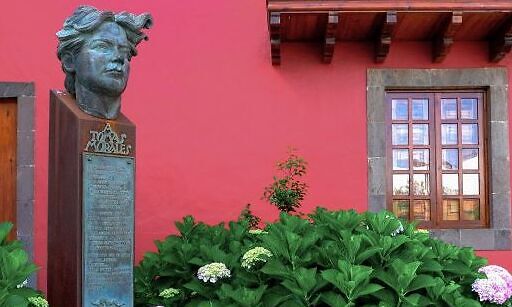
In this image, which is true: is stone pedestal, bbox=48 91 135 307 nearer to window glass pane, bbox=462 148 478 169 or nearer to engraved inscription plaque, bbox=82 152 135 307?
engraved inscription plaque, bbox=82 152 135 307

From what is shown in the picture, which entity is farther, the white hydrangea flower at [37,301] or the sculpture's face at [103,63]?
the sculpture's face at [103,63]

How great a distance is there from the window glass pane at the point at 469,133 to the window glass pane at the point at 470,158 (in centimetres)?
8

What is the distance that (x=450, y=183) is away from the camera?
22.2ft

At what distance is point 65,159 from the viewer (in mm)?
3961

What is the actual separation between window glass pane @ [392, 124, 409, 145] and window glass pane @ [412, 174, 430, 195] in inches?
13.7

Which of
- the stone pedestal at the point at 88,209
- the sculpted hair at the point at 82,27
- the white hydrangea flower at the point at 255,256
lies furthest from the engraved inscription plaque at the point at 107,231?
the white hydrangea flower at the point at 255,256

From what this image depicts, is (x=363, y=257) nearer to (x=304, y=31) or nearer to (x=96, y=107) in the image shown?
(x=96, y=107)

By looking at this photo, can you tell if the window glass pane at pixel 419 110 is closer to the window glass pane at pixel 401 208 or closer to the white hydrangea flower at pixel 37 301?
the window glass pane at pixel 401 208

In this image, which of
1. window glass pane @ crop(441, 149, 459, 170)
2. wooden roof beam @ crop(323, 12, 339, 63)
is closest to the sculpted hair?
wooden roof beam @ crop(323, 12, 339, 63)

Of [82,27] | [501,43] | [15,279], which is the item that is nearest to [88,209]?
[15,279]

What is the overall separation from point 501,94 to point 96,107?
4.16 m

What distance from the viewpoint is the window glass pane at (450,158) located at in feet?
22.2

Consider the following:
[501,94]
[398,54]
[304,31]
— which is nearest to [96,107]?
[304,31]

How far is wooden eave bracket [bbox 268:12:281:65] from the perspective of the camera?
6.11 m
